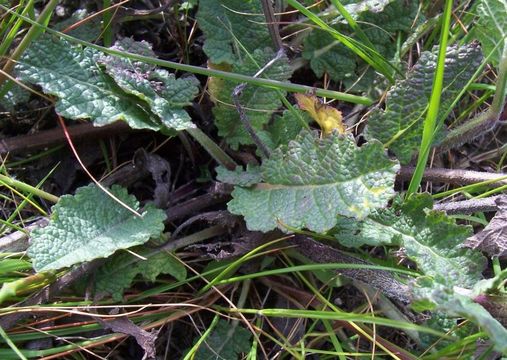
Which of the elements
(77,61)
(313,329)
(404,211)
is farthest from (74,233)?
(404,211)

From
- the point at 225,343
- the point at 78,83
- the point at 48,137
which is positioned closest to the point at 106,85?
the point at 78,83

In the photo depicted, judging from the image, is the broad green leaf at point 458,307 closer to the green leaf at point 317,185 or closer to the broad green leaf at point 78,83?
the green leaf at point 317,185

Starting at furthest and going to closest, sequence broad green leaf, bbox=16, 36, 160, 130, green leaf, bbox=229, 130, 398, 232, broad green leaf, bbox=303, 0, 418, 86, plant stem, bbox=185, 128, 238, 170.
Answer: broad green leaf, bbox=303, 0, 418, 86 < plant stem, bbox=185, 128, 238, 170 < broad green leaf, bbox=16, 36, 160, 130 < green leaf, bbox=229, 130, 398, 232

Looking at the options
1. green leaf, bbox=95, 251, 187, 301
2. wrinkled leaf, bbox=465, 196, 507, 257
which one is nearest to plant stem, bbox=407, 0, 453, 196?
wrinkled leaf, bbox=465, 196, 507, 257

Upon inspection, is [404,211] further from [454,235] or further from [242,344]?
[242,344]

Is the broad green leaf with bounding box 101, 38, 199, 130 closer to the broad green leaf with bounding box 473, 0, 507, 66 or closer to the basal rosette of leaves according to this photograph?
the basal rosette of leaves

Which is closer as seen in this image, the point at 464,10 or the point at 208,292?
the point at 208,292
